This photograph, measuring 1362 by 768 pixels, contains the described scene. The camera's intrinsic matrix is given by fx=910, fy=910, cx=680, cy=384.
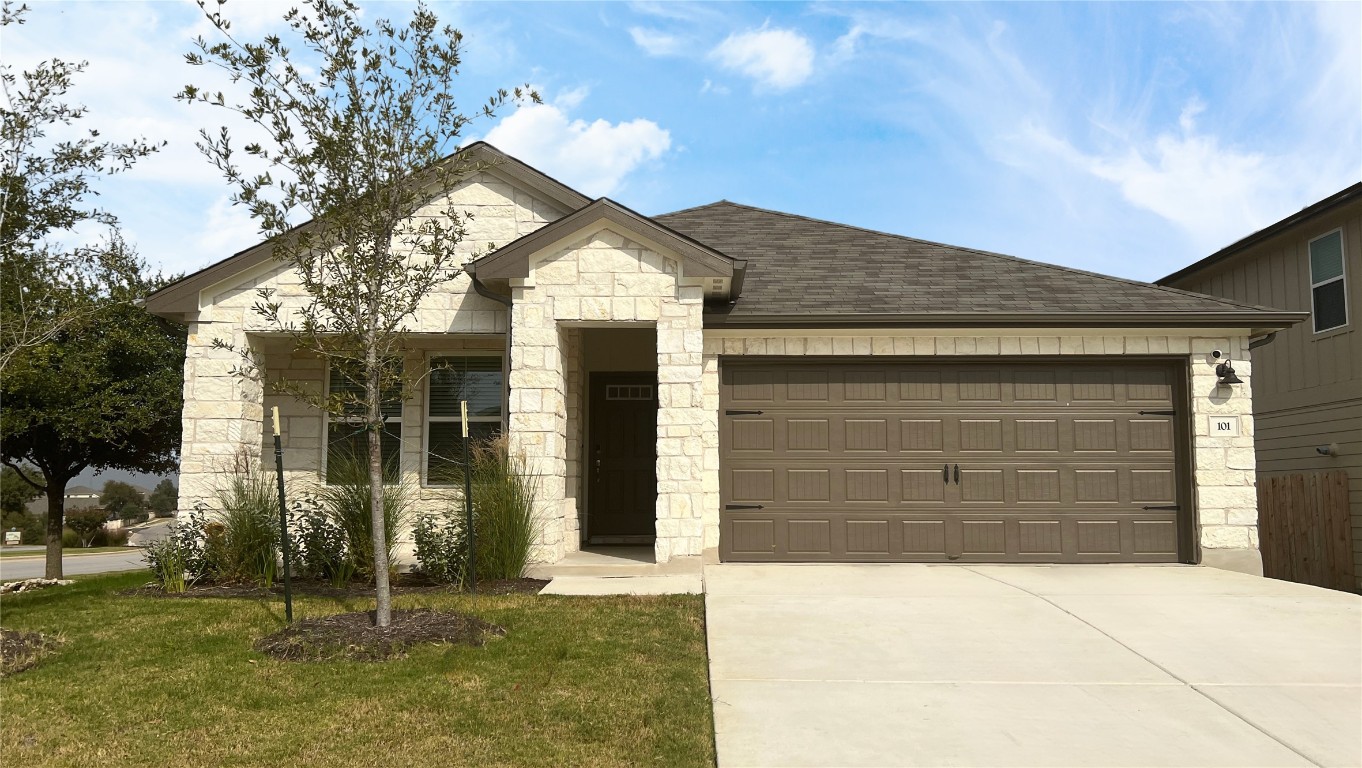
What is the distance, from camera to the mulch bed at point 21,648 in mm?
5695

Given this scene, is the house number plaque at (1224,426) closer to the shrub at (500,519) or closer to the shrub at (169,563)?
the shrub at (500,519)

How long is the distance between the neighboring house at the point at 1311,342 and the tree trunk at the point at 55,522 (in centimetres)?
1835

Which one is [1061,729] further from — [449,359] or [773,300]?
[449,359]

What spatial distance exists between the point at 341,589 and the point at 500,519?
5.26 feet

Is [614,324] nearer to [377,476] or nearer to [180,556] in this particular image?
[377,476]

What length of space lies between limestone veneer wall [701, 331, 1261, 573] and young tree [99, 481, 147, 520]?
6287 centimetres

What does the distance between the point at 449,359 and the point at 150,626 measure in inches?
202

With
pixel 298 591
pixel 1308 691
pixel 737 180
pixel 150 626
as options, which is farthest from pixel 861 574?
pixel 737 180

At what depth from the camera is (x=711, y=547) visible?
9.74m

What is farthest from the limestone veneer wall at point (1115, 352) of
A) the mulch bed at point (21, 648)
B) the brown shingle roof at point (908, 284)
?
the mulch bed at point (21, 648)

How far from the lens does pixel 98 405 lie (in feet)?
43.3

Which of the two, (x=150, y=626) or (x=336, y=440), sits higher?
(x=336, y=440)

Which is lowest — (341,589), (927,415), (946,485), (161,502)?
(161,502)

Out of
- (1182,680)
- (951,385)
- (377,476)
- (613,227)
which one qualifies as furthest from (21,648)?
(951,385)
